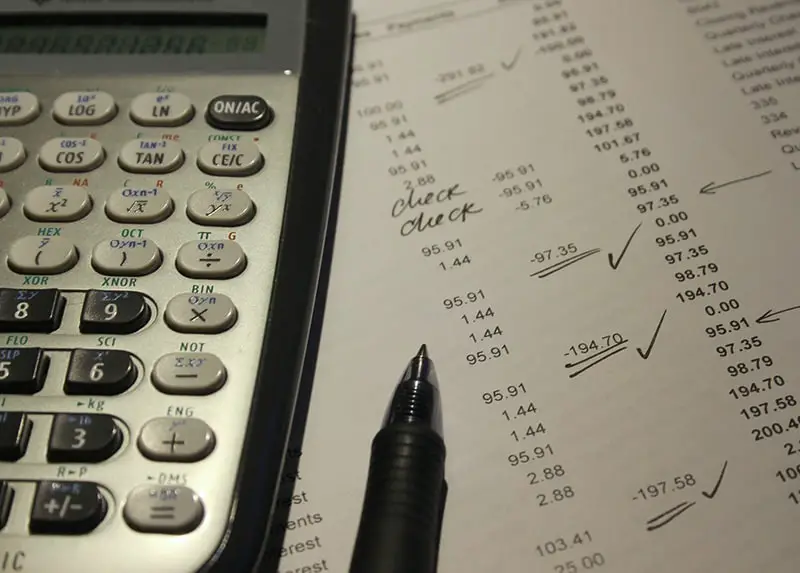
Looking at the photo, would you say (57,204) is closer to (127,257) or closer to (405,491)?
(127,257)

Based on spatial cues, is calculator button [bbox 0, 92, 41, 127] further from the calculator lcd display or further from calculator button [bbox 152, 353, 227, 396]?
calculator button [bbox 152, 353, 227, 396]

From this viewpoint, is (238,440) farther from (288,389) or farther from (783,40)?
(783,40)

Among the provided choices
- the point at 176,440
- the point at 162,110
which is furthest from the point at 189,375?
the point at 162,110

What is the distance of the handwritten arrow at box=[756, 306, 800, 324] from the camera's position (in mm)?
301

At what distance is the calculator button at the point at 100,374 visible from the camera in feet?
0.84

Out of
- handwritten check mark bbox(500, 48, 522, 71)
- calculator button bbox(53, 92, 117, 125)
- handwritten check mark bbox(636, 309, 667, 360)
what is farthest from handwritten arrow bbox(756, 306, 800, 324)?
calculator button bbox(53, 92, 117, 125)

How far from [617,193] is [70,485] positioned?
24 centimetres

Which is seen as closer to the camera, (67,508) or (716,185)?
(67,508)

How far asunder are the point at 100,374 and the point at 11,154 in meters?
0.11

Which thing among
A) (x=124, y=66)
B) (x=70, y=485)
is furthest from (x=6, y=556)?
(x=124, y=66)

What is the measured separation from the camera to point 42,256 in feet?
0.94

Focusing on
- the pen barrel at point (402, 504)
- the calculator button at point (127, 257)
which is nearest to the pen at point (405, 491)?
the pen barrel at point (402, 504)

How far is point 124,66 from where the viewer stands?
1.13 ft

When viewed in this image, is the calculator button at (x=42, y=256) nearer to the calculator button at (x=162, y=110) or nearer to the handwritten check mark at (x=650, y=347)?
the calculator button at (x=162, y=110)
